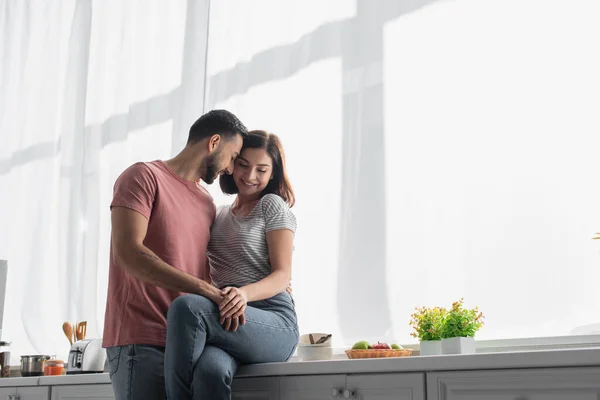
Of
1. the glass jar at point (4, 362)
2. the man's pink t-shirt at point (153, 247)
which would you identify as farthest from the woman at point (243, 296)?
the glass jar at point (4, 362)

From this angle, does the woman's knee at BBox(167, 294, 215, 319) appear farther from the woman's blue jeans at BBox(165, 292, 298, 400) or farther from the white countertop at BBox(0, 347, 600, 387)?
the white countertop at BBox(0, 347, 600, 387)

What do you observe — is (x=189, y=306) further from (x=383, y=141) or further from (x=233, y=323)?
(x=383, y=141)

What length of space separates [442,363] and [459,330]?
0.42 m

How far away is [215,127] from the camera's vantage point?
244 centimetres

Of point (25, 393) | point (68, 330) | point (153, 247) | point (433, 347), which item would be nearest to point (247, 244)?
point (153, 247)

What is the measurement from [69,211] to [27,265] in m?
0.41

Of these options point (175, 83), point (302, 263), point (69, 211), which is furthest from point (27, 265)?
point (302, 263)

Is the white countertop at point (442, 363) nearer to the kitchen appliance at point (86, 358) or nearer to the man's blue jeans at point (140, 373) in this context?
the man's blue jeans at point (140, 373)

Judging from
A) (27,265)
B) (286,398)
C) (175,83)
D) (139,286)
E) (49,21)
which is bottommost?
(286,398)

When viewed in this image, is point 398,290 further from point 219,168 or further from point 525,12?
point 525,12

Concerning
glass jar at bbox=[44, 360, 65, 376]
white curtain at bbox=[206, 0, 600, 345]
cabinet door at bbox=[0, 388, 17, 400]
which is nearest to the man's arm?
white curtain at bbox=[206, 0, 600, 345]

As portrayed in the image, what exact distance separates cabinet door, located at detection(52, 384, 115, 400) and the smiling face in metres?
0.85

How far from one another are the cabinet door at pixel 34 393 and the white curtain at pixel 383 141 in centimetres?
52

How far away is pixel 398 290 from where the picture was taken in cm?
259
